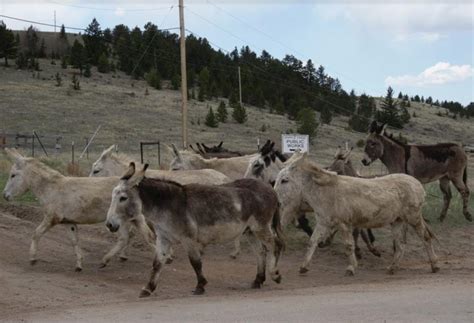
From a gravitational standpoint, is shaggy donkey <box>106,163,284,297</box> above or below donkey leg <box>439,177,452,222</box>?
above

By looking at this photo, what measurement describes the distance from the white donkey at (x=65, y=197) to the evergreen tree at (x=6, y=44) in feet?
209

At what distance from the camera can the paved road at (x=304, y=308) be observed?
874 cm

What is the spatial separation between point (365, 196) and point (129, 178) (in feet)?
16.5

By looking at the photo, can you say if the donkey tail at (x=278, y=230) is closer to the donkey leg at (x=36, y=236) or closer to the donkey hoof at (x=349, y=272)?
the donkey hoof at (x=349, y=272)

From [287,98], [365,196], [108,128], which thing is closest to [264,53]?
[287,98]

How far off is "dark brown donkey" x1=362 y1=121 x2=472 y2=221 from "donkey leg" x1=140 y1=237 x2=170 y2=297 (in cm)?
946

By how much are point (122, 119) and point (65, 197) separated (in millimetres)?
41343

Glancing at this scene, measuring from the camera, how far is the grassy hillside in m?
46.9

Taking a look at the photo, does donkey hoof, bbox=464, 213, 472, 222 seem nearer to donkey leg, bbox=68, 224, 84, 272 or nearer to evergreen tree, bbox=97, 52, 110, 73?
donkey leg, bbox=68, 224, 84, 272

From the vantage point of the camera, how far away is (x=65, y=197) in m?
13.7

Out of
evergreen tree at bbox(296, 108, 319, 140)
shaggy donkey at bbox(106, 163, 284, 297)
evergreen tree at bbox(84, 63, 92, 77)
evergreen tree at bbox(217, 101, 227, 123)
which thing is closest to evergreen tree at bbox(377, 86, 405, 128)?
evergreen tree at bbox(296, 108, 319, 140)

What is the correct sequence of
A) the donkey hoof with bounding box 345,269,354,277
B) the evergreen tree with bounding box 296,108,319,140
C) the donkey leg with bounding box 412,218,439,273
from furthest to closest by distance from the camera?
the evergreen tree with bounding box 296,108,319,140, the donkey leg with bounding box 412,218,439,273, the donkey hoof with bounding box 345,269,354,277

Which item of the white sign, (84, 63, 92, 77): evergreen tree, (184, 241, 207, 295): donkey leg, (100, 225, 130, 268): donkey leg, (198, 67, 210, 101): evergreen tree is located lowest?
(100, 225, 130, 268): donkey leg

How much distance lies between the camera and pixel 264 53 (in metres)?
92.5
